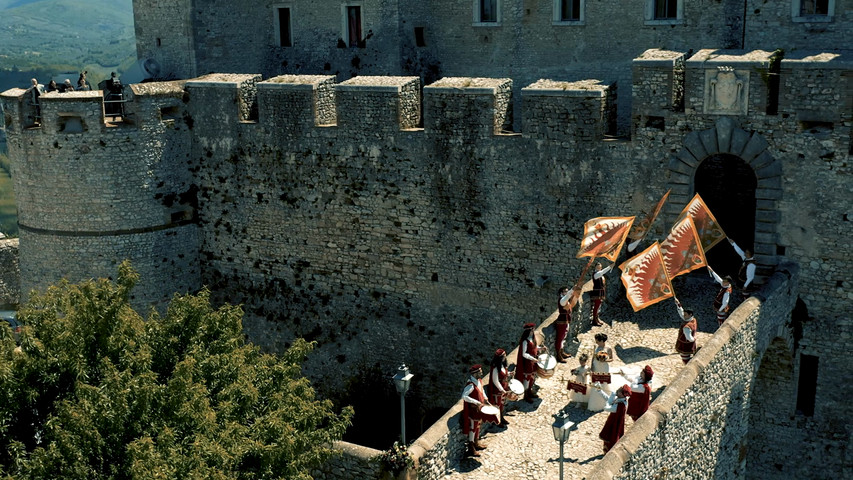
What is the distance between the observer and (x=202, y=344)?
703 inches

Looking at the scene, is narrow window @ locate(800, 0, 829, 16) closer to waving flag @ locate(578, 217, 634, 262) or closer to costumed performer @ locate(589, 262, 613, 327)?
waving flag @ locate(578, 217, 634, 262)

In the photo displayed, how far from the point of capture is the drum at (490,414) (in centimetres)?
1638

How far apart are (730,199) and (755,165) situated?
11.3ft

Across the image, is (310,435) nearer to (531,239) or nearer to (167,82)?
(531,239)

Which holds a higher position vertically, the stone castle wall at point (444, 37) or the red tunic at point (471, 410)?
the stone castle wall at point (444, 37)

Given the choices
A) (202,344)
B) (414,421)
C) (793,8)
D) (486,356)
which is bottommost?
(414,421)

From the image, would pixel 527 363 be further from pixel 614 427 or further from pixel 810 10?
pixel 810 10

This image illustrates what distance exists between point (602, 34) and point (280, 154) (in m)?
7.55

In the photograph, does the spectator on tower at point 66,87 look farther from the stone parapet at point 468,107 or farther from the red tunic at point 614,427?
the red tunic at point 614,427

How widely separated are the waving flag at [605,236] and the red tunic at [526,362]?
10.1 feet

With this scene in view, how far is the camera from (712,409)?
18406 mm

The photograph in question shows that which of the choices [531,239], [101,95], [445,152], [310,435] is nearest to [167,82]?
[101,95]

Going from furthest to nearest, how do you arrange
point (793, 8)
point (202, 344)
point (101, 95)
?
point (101, 95) → point (793, 8) → point (202, 344)

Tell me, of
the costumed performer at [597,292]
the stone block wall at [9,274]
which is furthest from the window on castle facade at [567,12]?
the stone block wall at [9,274]
